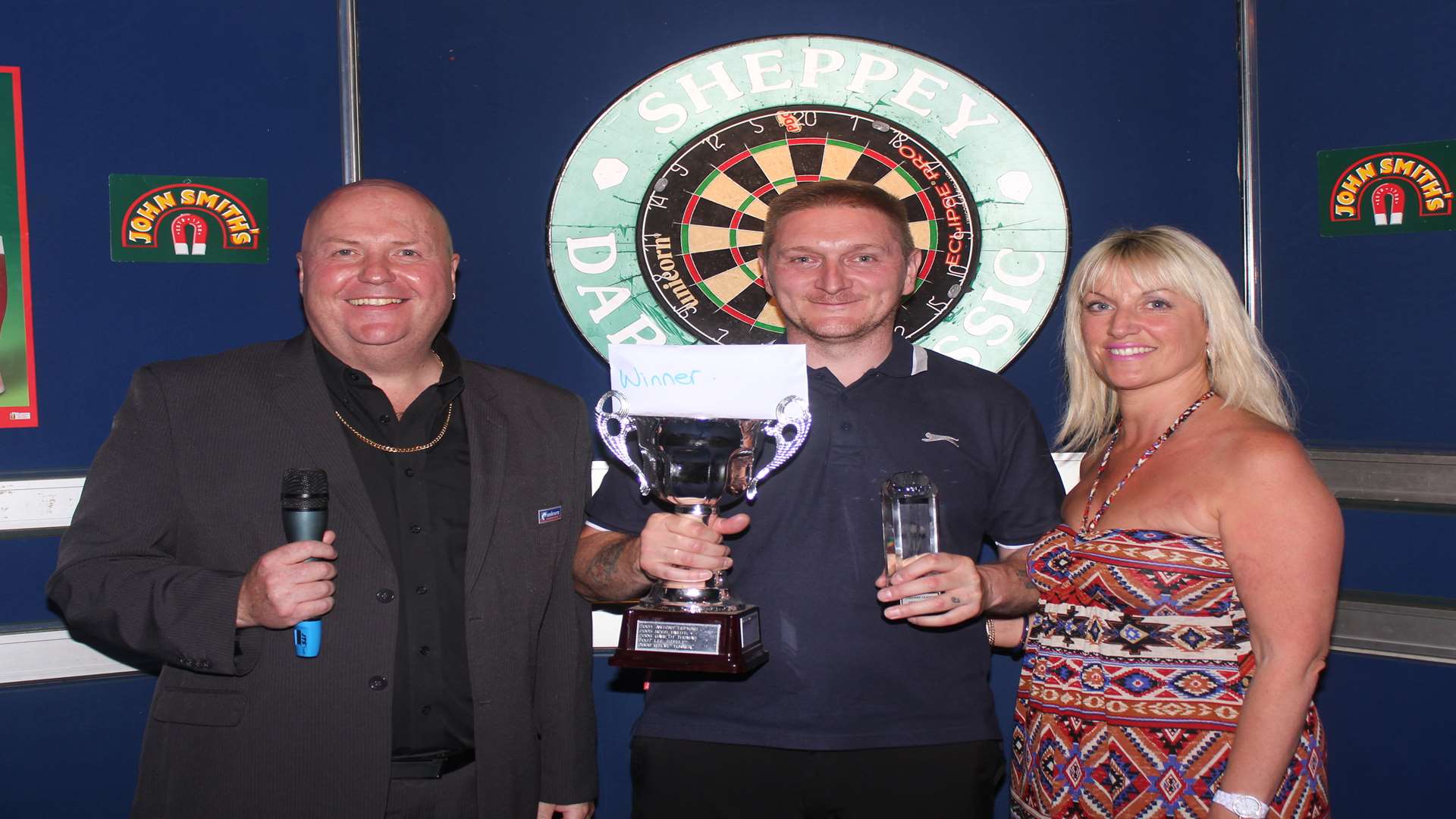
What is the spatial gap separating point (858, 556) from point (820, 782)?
0.43 m

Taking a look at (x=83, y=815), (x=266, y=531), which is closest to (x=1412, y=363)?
(x=266, y=531)

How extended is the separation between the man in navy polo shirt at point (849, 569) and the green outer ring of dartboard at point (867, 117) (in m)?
0.78

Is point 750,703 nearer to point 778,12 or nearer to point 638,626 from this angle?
point 638,626

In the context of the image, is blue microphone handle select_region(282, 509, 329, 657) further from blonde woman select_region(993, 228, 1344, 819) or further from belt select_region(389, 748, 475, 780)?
blonde woman select_region(993, 228, 1344, 819)

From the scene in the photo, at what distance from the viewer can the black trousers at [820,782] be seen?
202cm

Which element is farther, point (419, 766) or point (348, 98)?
point (348, 98)

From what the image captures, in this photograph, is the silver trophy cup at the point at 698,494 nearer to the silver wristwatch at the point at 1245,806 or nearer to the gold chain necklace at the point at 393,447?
the gold chain necklace at the point at 393,447

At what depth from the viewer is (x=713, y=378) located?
1976mm

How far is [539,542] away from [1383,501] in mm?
2269

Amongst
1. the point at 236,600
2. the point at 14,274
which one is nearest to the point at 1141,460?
the point at 236,600

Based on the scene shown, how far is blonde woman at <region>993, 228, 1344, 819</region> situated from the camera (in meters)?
1.85

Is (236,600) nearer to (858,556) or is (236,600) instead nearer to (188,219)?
(858,556)

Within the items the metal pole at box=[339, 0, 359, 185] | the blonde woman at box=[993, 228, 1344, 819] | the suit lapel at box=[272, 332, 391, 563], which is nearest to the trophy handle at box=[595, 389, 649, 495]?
the suit lapel at box=[272, 332, 391, 563]

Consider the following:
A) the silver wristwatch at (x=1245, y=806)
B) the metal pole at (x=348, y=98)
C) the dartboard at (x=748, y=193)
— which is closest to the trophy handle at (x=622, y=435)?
the dartboard at (x=748, y=193)
